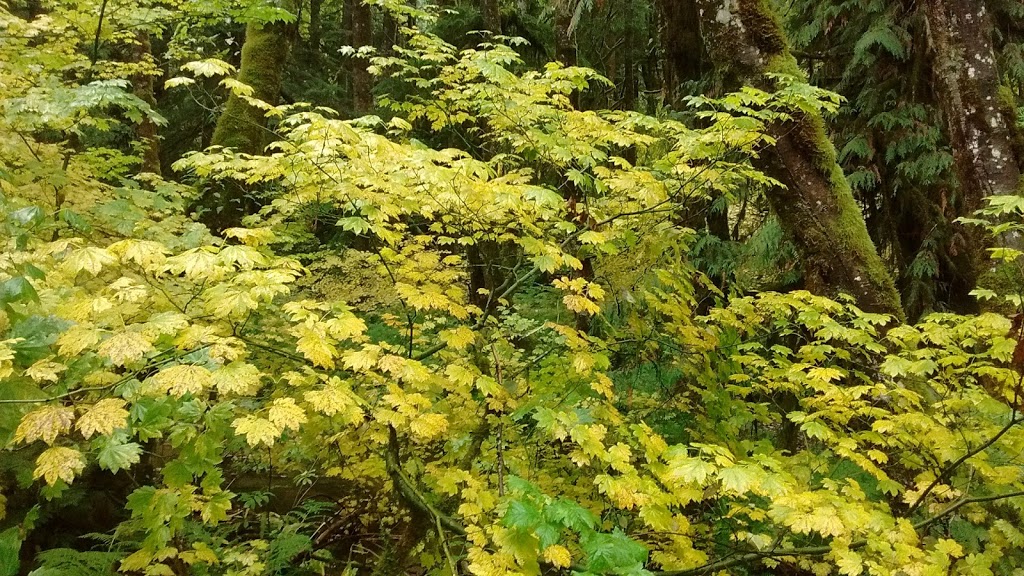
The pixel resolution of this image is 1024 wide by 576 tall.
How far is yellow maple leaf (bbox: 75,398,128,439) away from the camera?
175 cm

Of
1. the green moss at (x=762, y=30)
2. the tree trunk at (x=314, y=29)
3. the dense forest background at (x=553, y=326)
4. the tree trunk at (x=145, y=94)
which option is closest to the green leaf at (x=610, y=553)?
the dense forest background at (x=553, y=326)

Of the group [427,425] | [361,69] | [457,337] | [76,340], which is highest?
[361,69]

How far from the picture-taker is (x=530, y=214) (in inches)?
124

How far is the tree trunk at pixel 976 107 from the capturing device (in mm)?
3836

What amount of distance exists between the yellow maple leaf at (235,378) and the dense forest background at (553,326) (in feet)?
0.05

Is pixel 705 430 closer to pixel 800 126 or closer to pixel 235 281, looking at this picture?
pixel 800 126

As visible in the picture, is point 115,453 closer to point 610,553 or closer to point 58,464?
point 58,464

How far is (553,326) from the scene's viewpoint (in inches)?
115

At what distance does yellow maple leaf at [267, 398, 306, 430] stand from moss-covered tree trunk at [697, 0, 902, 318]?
3.58 meters

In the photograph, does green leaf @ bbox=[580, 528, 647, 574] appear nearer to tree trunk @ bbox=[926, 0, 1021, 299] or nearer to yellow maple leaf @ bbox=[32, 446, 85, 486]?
yellow maple leaf @ bbox=[32, 446, 85, 486]

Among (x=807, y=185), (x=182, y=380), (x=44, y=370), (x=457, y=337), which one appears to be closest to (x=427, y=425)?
(x=457, y=337)

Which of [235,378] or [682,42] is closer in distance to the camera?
[235,378]

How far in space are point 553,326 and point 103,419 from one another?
78.0 inches

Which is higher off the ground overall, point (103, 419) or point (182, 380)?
point (182, 380)
